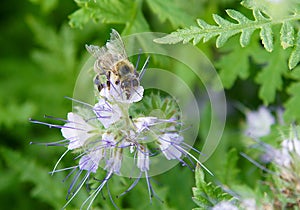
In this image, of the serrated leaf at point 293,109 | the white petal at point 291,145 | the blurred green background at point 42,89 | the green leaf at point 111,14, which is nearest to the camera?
the white petal at point 291,145

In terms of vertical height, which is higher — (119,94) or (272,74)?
(272,74)

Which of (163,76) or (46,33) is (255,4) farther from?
(46,33)

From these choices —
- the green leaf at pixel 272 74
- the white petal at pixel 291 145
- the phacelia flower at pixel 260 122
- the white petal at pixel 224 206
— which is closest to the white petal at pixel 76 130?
the white petal at pixel 224 206

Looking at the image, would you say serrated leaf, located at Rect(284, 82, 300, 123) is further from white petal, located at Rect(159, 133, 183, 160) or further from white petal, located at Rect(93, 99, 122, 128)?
white petal, located at Rect(93, 99, 122, 128)

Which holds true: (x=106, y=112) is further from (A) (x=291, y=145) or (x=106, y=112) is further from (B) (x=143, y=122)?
(A) (x=291, y=145)

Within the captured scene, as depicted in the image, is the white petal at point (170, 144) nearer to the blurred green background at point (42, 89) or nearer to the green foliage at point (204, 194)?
the green foliage at point (204, 194)

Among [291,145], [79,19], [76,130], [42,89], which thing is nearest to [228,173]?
[291,145]

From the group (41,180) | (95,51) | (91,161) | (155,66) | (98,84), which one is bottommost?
(41,180)

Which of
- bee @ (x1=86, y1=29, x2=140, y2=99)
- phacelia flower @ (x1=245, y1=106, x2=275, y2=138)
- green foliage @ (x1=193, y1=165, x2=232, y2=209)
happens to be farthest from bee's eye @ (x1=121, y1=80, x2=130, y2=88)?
phacelia flower @ (x1=245, y1=106, x2=275, y2=138)
